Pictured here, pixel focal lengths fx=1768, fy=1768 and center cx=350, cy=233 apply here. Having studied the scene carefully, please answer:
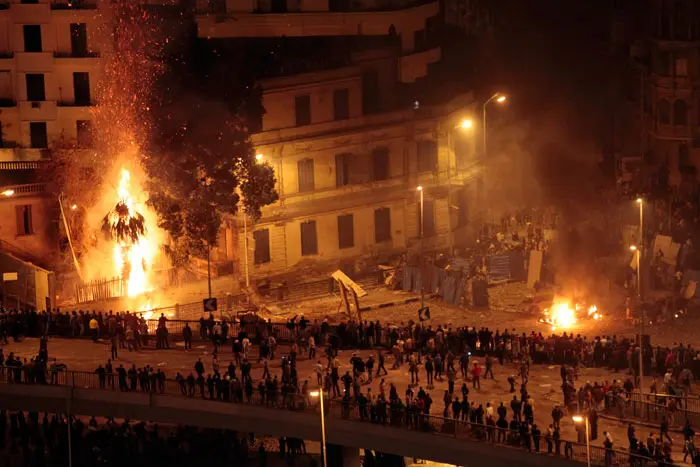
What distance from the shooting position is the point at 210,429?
61344mm

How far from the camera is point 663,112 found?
89500 mm

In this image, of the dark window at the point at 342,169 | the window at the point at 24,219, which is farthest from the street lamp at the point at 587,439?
the window at the point at 24,219

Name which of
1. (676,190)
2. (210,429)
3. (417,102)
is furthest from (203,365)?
(676,190)

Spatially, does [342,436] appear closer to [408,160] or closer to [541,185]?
[408,160]

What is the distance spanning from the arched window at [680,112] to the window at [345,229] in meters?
20.1

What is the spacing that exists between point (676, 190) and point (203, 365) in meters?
31.8

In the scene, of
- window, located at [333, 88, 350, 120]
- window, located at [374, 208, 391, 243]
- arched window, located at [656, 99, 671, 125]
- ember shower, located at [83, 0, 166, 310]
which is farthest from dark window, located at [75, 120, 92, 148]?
arched window, located at [656, 99, 671, 125]

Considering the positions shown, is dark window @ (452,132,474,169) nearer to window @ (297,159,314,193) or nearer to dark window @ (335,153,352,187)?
dark window @ (335,153,352,187)

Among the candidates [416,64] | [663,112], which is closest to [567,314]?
[416,64]

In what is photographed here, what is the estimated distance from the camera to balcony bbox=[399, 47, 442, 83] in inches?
3258

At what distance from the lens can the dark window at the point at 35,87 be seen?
77812mm

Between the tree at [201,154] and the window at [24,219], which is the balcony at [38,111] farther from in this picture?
the tree at [201,154]

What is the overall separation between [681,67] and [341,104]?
1976 cm

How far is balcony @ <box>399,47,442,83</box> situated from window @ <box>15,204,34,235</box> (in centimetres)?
1865
